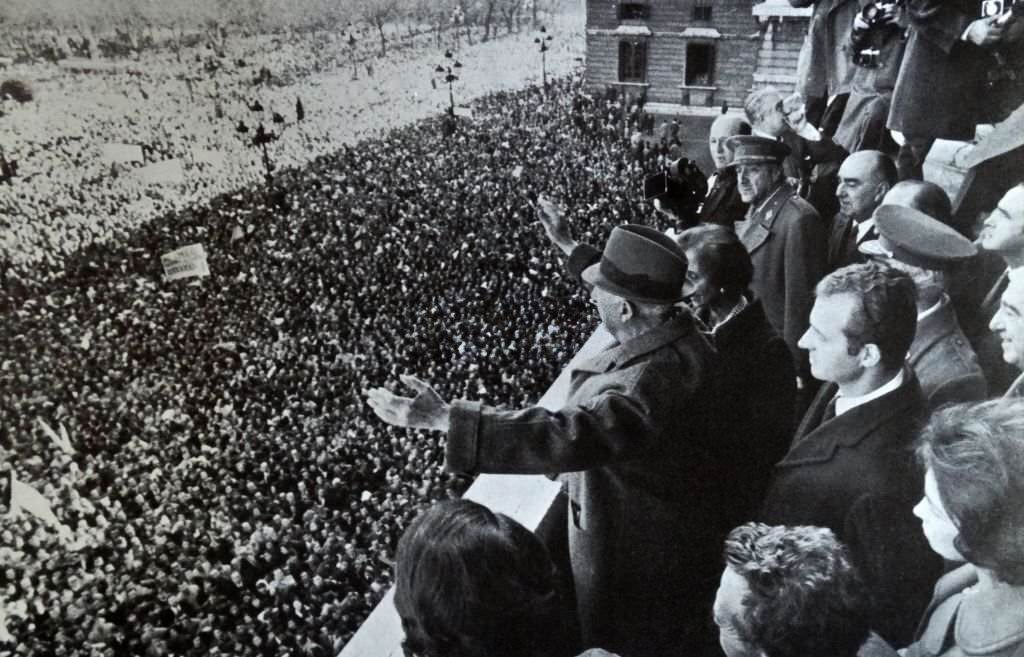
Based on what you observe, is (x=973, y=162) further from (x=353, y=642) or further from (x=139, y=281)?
(x=139, y=281)

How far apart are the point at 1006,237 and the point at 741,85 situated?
1.18 m

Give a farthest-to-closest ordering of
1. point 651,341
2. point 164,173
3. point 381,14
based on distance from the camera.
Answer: point 381,14, point 164,173, point 651,341

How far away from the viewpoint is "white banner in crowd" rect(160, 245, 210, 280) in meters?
2.56

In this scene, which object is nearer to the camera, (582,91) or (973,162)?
(973,162)

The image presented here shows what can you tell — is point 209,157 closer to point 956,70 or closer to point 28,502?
point 28,502

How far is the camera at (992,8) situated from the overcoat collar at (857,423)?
1.27 meters

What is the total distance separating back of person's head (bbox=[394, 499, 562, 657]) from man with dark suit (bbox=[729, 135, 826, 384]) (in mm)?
1558

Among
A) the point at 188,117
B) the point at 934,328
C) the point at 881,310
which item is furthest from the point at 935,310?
the point at 188,117

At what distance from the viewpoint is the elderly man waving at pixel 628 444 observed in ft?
5.54

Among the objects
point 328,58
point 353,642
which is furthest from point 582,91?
point 353,642

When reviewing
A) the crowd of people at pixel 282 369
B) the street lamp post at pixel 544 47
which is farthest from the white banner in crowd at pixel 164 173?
the street lamp post at pixel 544 47

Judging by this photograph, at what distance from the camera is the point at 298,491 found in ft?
10.3

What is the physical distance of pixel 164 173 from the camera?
253 cm

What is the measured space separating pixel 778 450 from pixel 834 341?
0.59 meters
